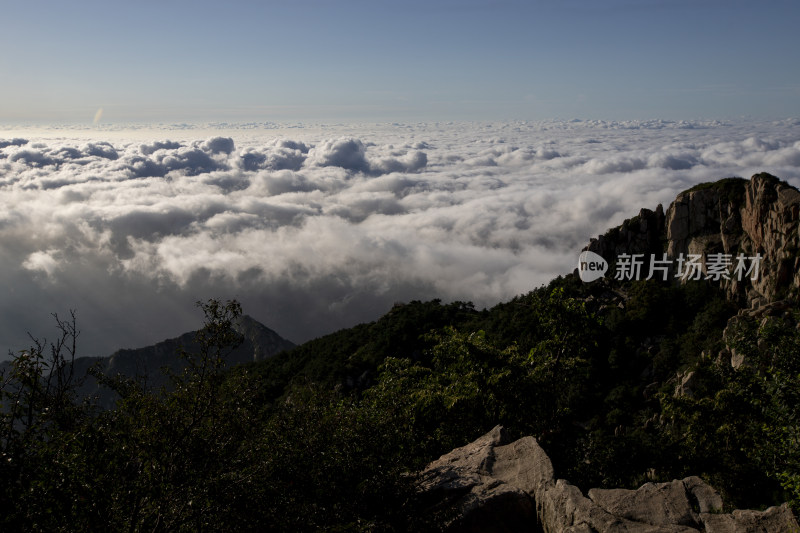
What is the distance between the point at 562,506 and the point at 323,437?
4.97 m

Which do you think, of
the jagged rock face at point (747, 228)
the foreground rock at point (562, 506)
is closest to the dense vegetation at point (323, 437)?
the foreground rock at point (562, 506)

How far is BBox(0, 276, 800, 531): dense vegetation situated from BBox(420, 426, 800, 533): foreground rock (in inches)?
29.7

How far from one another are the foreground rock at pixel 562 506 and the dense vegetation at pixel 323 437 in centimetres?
75

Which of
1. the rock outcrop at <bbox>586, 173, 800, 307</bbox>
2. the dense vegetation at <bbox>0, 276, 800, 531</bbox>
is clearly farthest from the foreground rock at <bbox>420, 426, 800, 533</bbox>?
the rock outcrop at <bbox>586, 173, 800, 307</bbox>

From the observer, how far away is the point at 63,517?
7.19 meters

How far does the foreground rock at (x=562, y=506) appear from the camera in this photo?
9289mm

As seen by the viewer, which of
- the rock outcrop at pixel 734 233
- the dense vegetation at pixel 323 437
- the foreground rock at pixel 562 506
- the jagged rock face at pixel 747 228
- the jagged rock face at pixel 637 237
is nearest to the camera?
the dense vegetation at pixel 323 437

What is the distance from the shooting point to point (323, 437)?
9914 millimetres

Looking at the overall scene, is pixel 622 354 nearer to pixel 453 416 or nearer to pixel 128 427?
pixel 453 416

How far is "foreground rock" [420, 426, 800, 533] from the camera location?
9.29 metres

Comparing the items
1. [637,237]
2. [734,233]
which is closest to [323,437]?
[734,233]

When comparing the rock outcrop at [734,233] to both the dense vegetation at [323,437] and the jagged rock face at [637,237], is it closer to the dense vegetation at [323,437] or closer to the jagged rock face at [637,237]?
the jagged rock face at [637,237]

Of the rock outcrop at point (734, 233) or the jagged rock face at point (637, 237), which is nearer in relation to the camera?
the rock outcrop at point (734, 233)

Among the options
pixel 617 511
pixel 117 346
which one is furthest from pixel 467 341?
pixel 117 346
